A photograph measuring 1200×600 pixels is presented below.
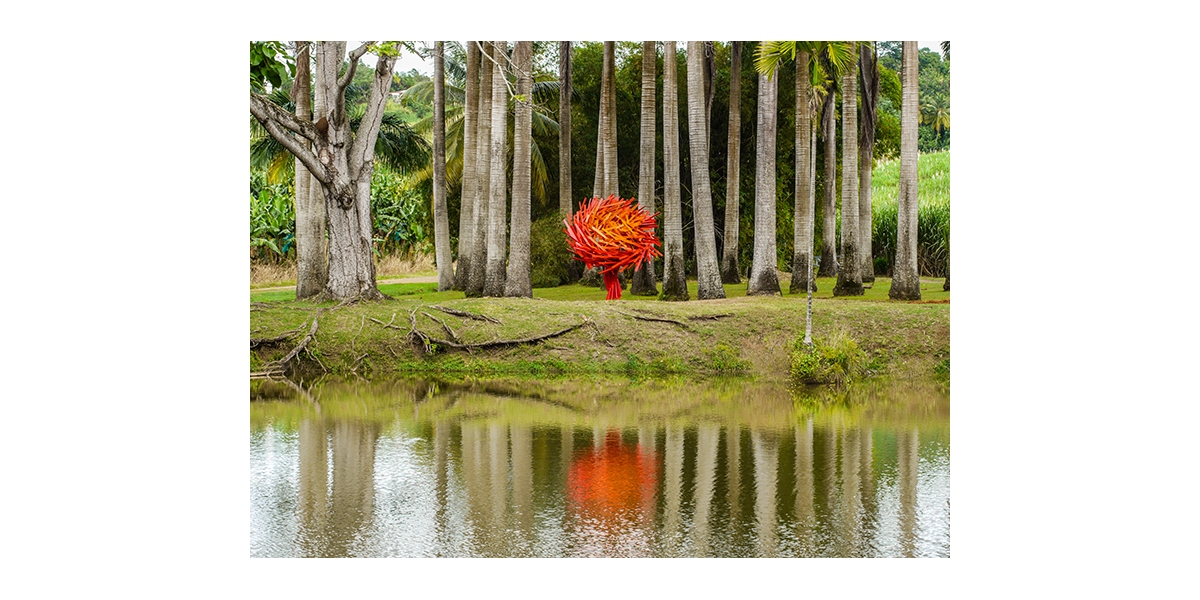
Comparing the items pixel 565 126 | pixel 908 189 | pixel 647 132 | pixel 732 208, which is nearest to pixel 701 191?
pixel 732 208

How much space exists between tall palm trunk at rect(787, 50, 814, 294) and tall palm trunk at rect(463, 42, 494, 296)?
12.2 ft

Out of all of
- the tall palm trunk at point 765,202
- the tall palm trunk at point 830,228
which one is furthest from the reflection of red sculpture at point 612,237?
the tall palm trunk at point 830,228

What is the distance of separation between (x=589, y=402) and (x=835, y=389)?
2.36m

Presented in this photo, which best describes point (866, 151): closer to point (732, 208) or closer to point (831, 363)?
point (732, 208)

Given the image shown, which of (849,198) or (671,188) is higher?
(671,188)

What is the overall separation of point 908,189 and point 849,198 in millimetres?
1815

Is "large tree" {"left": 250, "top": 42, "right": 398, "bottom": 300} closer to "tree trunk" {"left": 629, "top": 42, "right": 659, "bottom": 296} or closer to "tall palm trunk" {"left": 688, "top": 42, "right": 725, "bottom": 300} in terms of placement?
"tree trunk" {"left": 629, "top": 42, "right": 659, "bottom": 296}

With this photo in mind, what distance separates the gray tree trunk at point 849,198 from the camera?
11.6m

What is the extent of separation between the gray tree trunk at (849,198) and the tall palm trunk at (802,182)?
456 millimetres

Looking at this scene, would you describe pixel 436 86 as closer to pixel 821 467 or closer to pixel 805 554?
pixel 821 467

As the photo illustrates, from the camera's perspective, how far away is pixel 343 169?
36.7 ft

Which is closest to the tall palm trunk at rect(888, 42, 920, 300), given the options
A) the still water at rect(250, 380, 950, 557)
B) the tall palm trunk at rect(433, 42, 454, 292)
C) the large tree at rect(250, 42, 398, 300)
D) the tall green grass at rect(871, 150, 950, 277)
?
the tall green grass at rect(871, 150, 950, 277)

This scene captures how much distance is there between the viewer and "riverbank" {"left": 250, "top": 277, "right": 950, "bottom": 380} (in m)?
10.6

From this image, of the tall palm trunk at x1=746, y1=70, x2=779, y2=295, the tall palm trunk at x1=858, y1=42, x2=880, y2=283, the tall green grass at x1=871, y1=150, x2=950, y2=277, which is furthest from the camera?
the tall palm trunk at x1=746, y1=70, x2=779, y2=295
